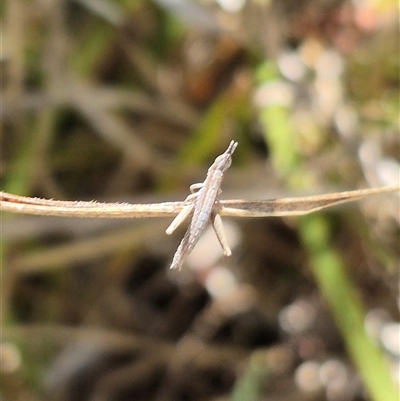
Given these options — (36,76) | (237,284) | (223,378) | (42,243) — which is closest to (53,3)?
(36,76)

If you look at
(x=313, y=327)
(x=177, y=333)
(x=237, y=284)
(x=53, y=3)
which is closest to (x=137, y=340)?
(x=177, y=333)

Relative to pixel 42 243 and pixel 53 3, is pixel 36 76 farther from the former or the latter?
pixel 42 243

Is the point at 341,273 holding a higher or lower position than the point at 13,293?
lower

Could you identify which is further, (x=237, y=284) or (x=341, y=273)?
(x=237, y=284)

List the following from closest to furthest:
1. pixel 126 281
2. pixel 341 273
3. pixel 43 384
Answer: pixel 341 273 → pixel 43 384 → pixel 126 281

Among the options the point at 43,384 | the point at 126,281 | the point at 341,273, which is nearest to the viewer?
the point at 341,273

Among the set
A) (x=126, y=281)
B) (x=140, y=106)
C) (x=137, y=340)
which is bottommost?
(x=137, y=340)
